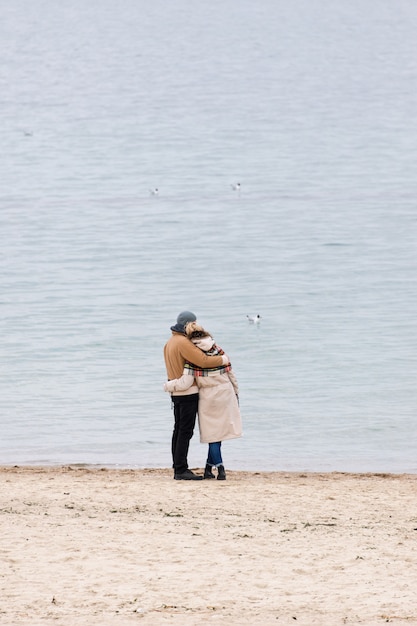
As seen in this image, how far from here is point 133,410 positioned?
18.5 metres

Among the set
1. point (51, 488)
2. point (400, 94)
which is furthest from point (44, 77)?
point (51, 488)

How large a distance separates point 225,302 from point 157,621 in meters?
20.2

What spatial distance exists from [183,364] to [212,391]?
14.6 inches

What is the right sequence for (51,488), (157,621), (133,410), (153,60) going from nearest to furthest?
1. (157,621)
2. (51,488)
3. (133,410)
4. (153,60)

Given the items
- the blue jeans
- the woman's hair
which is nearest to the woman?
the woman's hair

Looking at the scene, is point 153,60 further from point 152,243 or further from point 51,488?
point 51,488

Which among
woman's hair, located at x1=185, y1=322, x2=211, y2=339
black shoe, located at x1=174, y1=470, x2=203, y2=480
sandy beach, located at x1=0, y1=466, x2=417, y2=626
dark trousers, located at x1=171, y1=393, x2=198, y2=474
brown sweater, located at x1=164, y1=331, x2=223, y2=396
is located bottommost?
sandy beach, located at x1=0, y1=466, x2=417, y2=626

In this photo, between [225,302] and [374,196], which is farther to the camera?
[374,196]

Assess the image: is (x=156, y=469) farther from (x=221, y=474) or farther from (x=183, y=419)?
(x=183, y=419)

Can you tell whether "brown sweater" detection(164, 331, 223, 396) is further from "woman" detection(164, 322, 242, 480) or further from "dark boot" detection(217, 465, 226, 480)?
"dark boot" detection(217, 465, 226, 480)

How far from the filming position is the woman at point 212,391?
12.2 meters

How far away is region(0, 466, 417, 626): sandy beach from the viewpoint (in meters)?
8.54

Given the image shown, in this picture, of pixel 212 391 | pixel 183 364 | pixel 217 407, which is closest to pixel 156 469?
pixel 217 407

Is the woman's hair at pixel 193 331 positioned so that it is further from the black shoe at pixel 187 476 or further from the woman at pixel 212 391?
the black shoe at pixel 187 476
